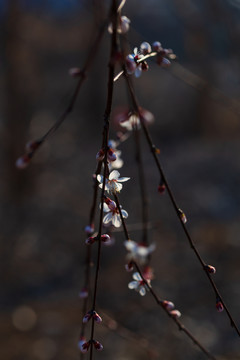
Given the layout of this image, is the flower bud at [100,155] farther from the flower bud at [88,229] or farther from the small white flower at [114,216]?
the flower bud at [88,229]

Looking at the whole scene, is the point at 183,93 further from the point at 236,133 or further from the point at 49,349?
the point at 49,349

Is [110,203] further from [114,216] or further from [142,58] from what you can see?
[142,58]

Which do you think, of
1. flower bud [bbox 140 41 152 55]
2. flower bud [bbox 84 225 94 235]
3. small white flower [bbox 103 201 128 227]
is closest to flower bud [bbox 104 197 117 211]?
small white flower [bbox 103 201 128 227]

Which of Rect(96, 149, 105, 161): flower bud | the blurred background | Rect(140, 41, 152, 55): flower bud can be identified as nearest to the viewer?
Rect(96, 149, 105, 161): flower bud

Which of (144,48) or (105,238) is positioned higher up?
(144,48)

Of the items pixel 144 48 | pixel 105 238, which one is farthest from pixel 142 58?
pixel 105 238

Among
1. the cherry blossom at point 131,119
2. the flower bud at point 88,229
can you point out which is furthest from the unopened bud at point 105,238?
the cherry blossom at point 131,119

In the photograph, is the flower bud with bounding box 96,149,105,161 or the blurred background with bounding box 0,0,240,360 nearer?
the flower bud with bounding box 96,149,105,161

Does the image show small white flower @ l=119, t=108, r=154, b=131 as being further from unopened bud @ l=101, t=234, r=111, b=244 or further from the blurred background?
unopened bud @ l=101, t=234, r=111, b=244
